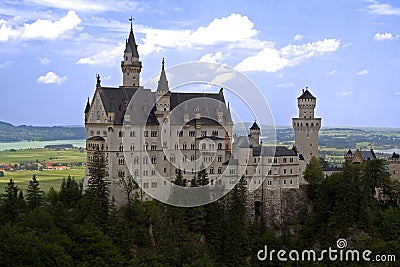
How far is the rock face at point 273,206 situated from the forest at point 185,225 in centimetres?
83

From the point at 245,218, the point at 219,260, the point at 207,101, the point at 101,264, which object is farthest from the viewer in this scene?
the point at 207,101

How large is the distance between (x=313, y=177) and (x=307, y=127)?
8080 mm

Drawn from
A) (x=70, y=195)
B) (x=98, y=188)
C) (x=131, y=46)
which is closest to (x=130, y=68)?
(x=131, y=46)

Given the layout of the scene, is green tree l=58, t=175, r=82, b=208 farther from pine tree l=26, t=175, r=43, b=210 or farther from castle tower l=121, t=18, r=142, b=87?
castle tower l=121, t=18, r=142, b=87

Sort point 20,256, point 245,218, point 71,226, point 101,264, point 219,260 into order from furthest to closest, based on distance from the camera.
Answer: point 245,218
point 219,260
point 71,226
point 101,264
point 20,256

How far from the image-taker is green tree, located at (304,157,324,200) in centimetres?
8288

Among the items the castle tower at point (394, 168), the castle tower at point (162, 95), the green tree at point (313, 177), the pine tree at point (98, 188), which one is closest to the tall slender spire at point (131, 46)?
the castle tower at point (162, 95)

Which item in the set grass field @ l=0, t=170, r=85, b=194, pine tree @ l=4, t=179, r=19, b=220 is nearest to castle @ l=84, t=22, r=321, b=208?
pine tree @ l=4, t=179, r=19, b=220

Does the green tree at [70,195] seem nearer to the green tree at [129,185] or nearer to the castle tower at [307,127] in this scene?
the green tree at [129,185]

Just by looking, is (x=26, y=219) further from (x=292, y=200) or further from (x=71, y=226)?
(x=292, y=200)

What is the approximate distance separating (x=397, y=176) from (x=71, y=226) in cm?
4258

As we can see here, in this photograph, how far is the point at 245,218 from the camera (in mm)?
77688

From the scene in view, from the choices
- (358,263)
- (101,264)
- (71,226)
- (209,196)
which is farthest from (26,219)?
(358,263)

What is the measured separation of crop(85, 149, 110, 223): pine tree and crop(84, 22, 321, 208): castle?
1612 mm
